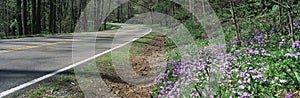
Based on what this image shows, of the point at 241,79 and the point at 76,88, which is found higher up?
the point at 241,79

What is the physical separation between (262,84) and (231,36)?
5.71 meters

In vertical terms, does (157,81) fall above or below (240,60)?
below

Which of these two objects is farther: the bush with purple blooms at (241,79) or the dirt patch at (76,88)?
the dirt patch at (76,88)

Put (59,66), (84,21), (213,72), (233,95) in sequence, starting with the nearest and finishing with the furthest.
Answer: (233,95) → (213,72) → (59,66) → (84,21)

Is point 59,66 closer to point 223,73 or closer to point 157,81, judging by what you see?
point 157,81

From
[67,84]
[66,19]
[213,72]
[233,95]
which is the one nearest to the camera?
[233,95]

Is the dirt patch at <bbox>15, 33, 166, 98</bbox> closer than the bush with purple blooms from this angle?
No

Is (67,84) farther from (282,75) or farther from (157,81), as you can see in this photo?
(282,75)

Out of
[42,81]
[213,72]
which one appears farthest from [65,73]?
[213,72]

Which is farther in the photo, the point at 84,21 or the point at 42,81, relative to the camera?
the point at 84,21

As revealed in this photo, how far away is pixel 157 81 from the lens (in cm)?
483

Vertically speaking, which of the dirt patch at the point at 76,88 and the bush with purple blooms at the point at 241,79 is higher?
the bush with purple blooms at the point at 241,79

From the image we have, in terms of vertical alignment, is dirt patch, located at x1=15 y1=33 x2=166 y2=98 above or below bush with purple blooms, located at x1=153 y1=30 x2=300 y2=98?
below

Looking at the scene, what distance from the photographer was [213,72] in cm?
455
